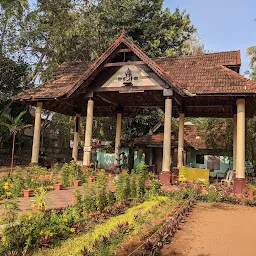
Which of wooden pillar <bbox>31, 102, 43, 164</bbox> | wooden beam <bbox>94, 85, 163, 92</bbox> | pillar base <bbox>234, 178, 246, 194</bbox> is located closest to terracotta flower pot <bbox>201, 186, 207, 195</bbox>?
pillar base <bbox>234, 178, 246, 194</bbox>

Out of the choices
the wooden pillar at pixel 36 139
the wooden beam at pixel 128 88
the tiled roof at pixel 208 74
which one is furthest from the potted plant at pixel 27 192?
the tiled roof at pixel 208 74

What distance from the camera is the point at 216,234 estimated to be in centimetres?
638

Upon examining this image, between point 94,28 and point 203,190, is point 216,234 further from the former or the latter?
point 94,28

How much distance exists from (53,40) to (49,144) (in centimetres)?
1013

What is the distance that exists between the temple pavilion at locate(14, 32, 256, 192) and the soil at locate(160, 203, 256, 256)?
9.99 ft

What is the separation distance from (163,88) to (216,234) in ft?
25.3

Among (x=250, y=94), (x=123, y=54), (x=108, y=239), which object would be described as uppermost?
(x=123, y=54)

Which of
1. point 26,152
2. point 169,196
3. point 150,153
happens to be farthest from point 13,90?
point 169,196

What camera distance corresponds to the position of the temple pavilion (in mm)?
12047

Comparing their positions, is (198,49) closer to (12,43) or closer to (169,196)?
(12,43)

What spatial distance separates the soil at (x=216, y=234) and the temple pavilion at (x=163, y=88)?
3.04 meters

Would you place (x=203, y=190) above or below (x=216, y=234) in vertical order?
above

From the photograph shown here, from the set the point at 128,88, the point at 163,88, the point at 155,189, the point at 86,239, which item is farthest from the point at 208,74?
the point at 86,239

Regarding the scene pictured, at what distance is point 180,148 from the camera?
15523mm
